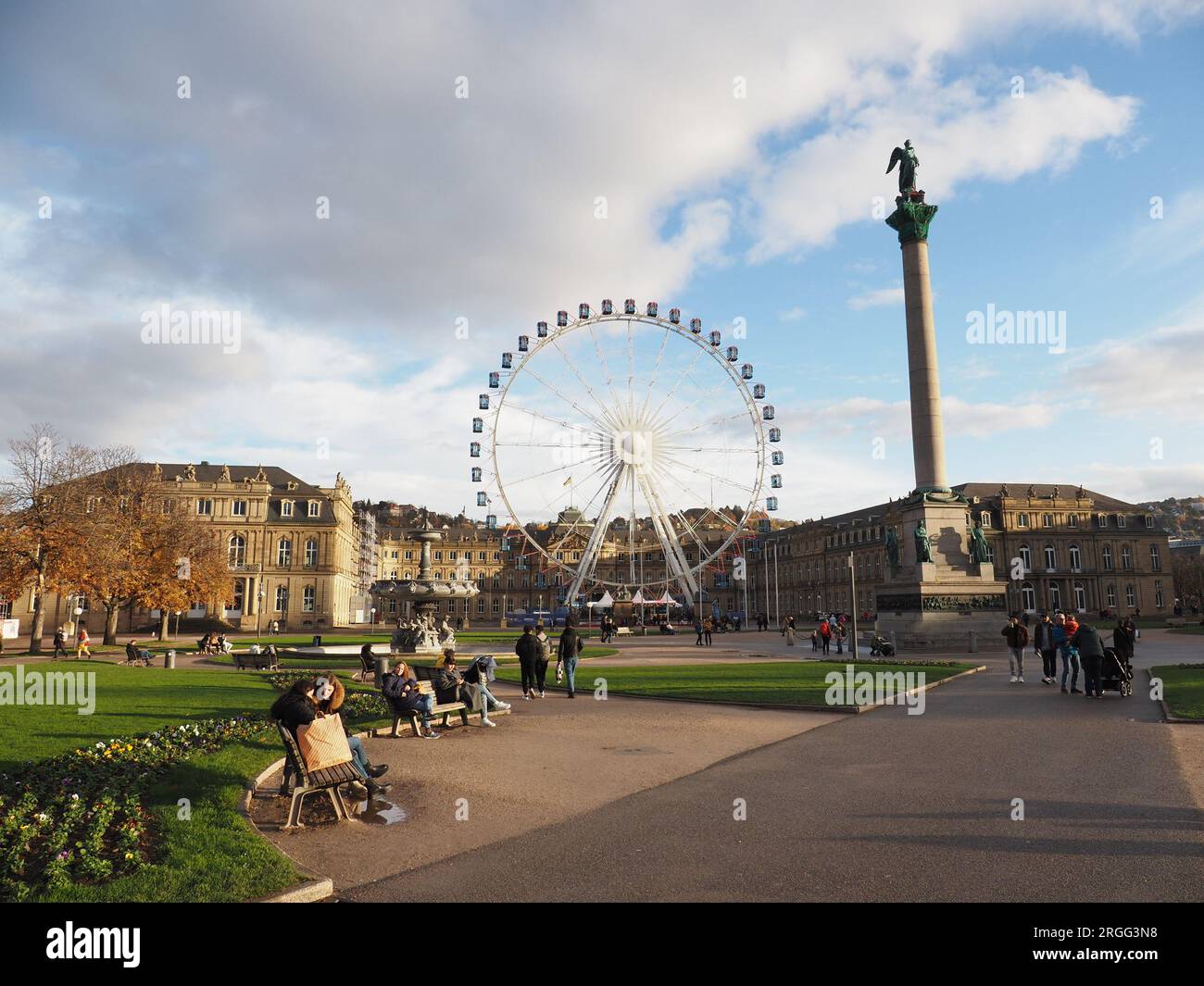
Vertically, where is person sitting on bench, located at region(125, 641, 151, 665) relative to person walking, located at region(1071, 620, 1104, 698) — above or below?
below

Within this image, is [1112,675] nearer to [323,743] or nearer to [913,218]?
[323,743]

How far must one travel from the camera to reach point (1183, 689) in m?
20.2

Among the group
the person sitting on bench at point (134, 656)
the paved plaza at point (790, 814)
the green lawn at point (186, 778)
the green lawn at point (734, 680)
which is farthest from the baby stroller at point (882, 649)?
the person sitting on bench at point (134, 656)

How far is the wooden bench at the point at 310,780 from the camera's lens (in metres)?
8.92

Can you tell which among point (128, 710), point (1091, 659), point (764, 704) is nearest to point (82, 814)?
point (128, 710)

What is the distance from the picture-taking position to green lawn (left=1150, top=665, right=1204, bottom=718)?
1609 centimetres

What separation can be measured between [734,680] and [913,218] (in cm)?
2642

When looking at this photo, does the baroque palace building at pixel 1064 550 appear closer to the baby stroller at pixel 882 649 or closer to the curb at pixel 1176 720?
the baby stroller at pixel 882 649

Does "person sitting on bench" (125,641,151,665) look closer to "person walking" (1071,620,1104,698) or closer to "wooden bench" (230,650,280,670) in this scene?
"wooden bench" (230,650,280,670)

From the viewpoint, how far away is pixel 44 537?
131 ft

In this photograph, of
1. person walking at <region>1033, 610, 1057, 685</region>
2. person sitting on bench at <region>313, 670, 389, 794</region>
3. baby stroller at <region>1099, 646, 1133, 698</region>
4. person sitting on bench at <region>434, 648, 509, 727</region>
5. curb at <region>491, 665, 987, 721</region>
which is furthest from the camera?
person walking at <region>1033, 610, 1057, 685</region>

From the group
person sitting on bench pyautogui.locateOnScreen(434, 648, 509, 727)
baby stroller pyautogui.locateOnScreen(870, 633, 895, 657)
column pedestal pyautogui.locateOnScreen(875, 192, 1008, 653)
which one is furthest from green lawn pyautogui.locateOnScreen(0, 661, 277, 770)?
column pedestal pyautogui.locateOnScreen(875, 192, 1008, 653)

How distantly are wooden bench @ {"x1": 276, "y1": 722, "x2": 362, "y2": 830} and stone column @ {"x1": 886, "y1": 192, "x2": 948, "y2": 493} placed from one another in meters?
33.9

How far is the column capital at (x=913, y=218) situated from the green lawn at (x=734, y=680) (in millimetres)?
21631
